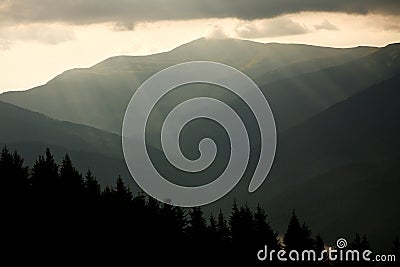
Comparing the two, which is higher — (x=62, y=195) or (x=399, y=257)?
(x=399, y=257)

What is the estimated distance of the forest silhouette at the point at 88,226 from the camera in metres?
38.0

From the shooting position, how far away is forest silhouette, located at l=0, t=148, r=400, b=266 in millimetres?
38000

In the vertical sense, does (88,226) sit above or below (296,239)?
below

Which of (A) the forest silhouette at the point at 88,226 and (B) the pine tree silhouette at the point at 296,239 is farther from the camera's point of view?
(B) the pine tree silhouette at the point at 296,239

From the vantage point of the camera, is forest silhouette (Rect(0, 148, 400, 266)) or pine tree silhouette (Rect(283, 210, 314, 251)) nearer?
forest silhouette (Rect(0, 148, 400, 266))

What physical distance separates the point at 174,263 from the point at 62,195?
8.40m

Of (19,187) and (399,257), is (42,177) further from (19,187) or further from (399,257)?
(399,257)

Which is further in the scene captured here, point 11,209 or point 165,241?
point 165,241

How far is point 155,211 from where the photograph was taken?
47.4 metres

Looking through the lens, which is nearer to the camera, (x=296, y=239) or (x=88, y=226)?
(x=88, y=226)

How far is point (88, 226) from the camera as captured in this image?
41875 mm

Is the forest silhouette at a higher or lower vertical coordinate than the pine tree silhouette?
lower

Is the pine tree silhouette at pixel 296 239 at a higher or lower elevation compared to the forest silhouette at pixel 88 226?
higher

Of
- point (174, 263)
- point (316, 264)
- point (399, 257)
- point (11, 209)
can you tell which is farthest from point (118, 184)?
point (399, 257)
